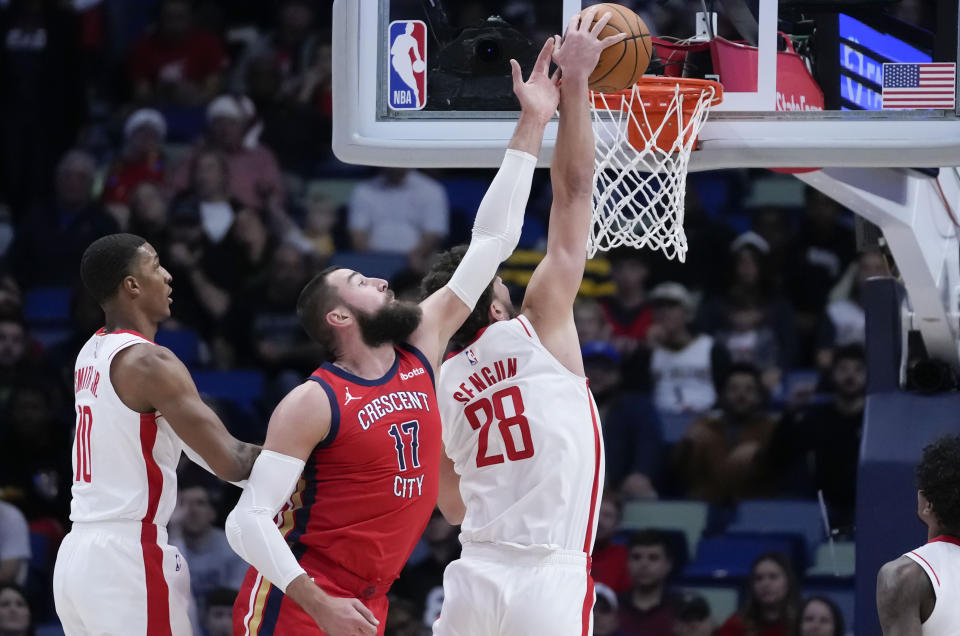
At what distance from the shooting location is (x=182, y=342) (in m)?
9.62

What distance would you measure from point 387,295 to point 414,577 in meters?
3.84

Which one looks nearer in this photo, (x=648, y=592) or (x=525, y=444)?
(x=525, y=444)

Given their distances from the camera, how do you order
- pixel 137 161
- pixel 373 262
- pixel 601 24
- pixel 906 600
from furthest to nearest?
1. pixel 137 161
2. pixel 373 262
3. pixel 601 24
4. pixel 906 600

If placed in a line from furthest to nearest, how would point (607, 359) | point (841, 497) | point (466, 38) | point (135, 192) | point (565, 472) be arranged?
point (135, 192) < point (607, 359) < point (841, 497) < point (466, 38) < point (565, 472)

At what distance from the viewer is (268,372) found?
955 centimetres

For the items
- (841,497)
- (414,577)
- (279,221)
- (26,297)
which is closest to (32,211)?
(26,297)

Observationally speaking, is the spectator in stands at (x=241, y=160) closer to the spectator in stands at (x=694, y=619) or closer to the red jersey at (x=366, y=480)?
the spectator in stands at (x=694, y=619)

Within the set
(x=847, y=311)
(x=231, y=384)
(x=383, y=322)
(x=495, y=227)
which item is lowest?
(x=231, y=384)

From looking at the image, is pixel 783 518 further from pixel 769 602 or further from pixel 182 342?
pixel 182 342

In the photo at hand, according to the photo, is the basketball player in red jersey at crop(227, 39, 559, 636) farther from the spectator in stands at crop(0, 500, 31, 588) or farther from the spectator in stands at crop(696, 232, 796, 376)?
the spectator in stands at crop(696, 232, 796, 376)

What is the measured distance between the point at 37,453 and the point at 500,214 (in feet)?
17.5

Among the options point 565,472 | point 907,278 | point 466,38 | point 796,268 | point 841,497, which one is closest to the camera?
point 565,472

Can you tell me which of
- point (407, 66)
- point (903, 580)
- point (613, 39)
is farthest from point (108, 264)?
point (903, 580)

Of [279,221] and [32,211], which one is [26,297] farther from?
[279,221]
